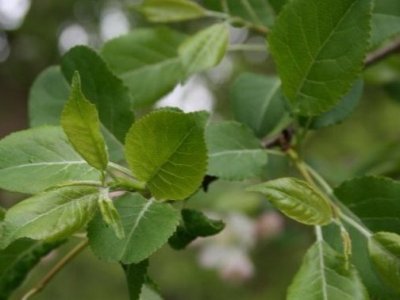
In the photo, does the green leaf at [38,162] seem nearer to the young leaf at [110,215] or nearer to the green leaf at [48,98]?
the young leaf at [110,215]

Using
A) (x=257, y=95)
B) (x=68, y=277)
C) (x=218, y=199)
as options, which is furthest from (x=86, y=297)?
(x=257, y=95)

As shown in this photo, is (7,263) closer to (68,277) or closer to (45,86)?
(45,86)

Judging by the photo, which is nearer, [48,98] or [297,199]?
[297,199]

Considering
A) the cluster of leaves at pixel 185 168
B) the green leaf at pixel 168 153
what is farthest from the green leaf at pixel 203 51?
the green leaf at pixel 168 153

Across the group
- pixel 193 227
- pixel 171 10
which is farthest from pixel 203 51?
pixel 193 227

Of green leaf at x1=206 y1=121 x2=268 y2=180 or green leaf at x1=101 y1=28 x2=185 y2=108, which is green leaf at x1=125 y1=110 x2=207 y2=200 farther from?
green leaf at x1=101 y1=28 x2=185 y2=108

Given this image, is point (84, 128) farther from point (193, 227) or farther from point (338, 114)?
point (338, 114)
